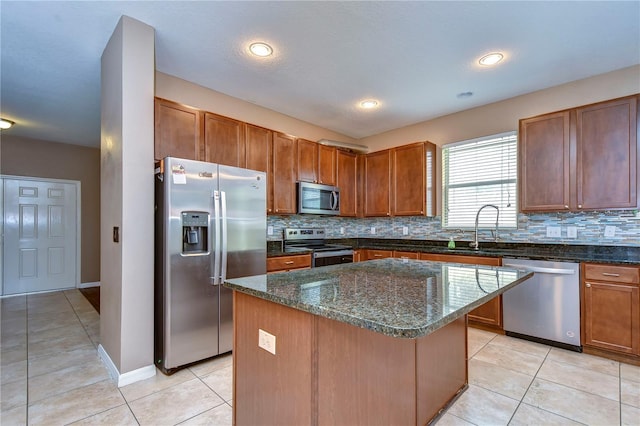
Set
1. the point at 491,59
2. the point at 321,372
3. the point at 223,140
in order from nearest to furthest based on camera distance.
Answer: the point at 321,372
the point at 491,59
the point at 223,140

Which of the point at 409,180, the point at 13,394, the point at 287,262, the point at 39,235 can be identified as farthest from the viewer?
the point at 39,235

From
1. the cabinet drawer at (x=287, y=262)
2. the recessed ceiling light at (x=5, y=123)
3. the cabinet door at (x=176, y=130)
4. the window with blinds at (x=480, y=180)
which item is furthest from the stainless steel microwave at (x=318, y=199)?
the recessed ceiling light at (x=5, y=123)

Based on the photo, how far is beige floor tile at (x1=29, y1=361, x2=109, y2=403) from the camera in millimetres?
2072

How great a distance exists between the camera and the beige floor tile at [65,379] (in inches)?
81.6

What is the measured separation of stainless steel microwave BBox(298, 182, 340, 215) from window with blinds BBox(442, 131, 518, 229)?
59.9 inches

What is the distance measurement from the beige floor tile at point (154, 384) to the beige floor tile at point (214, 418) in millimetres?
493

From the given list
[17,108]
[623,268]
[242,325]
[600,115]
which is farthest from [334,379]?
[17,108]

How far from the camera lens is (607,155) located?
277cm

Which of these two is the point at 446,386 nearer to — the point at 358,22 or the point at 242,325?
the point at 242,325

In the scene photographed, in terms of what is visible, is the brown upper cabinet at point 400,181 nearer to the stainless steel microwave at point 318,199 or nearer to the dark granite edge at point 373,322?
the stainless steel microwave at point 318,199

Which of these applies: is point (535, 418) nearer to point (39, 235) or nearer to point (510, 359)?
point (510, 359)

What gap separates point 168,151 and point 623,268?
4117 mm

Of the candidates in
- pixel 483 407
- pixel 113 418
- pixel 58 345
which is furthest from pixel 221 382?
pixel 58 345

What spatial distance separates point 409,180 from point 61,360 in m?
4.20
